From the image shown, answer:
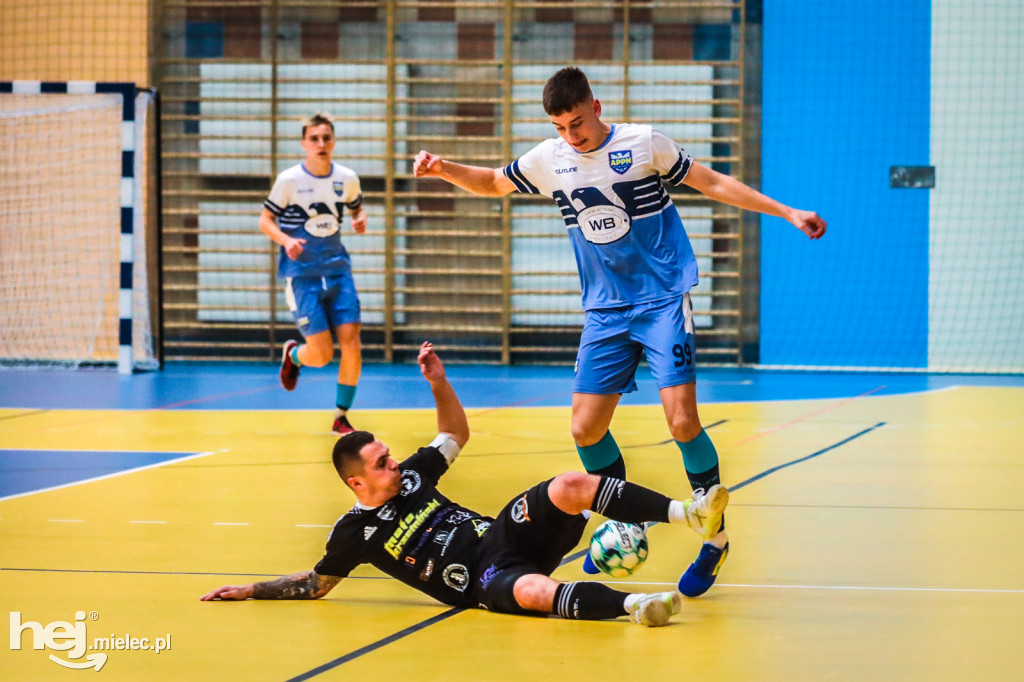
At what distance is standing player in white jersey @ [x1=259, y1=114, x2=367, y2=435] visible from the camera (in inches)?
346

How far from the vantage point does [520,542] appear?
386 centimetres

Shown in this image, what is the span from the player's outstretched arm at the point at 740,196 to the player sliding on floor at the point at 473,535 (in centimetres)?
100

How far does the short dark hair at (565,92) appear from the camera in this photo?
438cm

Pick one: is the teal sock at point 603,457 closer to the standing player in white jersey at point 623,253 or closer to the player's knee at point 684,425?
the standing player in white jersey at point 623,253

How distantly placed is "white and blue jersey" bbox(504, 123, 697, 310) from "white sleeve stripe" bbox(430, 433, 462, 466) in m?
0.75

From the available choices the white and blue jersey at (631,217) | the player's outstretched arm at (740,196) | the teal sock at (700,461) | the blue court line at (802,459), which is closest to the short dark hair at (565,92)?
the white and blue jersey at (631,217)

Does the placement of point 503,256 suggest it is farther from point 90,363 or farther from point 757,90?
point 90,363

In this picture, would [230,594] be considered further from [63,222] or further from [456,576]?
[63,222]

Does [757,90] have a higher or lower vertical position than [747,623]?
higher

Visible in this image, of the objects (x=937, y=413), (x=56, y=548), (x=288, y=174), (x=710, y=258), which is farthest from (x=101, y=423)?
(x=710, y=258)

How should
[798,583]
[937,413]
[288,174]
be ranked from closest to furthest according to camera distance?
[798,583], [288,174], [937,413]

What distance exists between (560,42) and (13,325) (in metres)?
7.17

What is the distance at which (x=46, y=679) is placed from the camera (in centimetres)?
319

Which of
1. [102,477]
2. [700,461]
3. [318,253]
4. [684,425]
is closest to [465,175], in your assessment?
[684,425]
